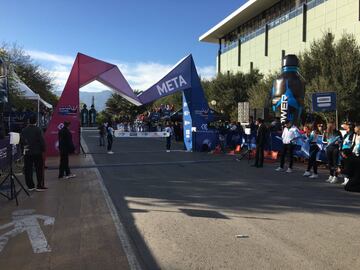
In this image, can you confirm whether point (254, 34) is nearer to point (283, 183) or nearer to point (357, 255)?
point (283, 183)

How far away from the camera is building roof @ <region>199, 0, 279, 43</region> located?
5334 centimetres

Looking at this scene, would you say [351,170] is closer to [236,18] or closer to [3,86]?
[3,86]

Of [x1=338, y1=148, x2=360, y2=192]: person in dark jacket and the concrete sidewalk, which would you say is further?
[x1=338, y1=148, x2=360, y2=192]: person in dark jacket

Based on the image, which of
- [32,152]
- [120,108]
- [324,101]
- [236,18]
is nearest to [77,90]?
[32,152]

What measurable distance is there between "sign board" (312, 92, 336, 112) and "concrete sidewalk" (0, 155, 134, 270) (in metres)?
9.48

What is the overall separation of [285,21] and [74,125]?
108 feet

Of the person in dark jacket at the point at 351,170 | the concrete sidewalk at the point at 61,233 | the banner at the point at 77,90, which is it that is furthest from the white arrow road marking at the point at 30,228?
the banner at the point at 77,90

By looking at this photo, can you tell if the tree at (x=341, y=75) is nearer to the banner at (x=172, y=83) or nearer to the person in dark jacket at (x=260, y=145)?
the banner at (x=172, y=83)

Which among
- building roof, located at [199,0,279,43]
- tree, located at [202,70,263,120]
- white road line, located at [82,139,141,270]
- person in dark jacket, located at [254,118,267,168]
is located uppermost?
building roof, located at [199,0,279,43]

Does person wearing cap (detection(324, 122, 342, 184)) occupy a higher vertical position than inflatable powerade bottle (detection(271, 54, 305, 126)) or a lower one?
lower

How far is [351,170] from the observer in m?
11.2

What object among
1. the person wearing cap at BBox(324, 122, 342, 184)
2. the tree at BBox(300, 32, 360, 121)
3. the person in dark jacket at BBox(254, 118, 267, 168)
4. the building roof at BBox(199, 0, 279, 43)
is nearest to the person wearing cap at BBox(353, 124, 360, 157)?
the person wearing cap at BBox(324, 122, 342, 184)

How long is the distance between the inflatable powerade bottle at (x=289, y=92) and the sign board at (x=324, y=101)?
17.8 feet

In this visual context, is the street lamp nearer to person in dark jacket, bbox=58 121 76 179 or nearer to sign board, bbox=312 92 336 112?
person in dark jacket, bbox=58 121 76 179
